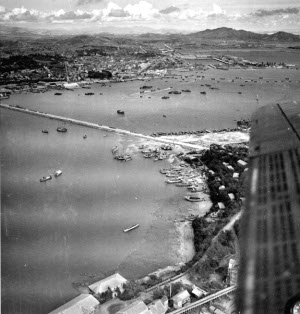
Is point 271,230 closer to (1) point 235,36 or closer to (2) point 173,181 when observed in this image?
(2) point 173,181

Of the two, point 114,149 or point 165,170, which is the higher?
point 114,149

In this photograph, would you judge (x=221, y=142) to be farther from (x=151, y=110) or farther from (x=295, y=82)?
(x=295, y=82)

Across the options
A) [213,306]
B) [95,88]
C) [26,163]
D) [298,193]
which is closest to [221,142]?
[26,163]

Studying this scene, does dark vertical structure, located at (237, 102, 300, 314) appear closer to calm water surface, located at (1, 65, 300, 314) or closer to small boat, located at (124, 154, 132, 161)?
calm water surface, located at (1, 65, 300, 314)

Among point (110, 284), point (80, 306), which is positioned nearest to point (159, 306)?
point (110, 284)

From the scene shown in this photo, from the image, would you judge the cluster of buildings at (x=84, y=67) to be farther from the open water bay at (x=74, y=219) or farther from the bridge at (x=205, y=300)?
the bridge at (x=205, y=300)

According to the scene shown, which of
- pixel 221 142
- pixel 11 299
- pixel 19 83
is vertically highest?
pixel 19 83

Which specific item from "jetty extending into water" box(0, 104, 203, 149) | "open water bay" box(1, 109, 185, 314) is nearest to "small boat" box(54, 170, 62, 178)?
"open water bay" box(1, 109, 185, 314)
